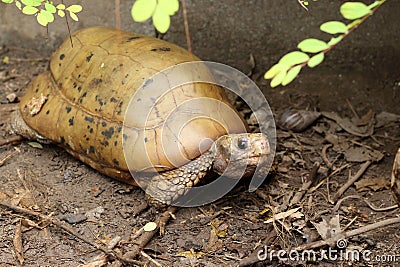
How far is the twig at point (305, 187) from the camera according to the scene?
11.4ft

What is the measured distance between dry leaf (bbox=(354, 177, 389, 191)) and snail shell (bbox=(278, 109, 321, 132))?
0.65 metres

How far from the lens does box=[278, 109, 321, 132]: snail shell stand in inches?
163

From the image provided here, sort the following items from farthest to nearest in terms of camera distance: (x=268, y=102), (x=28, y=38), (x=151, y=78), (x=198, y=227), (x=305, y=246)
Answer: (x=28, y=38)
(x=268, y=102)
(x=151, y=78)
(x=198, y=227)
(x=305, y=246)

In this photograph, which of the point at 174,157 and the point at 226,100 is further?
the point at 226,100

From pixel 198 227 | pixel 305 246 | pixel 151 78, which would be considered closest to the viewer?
pixel 305 246

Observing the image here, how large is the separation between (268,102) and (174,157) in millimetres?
1281

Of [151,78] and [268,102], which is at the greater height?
[151,78]

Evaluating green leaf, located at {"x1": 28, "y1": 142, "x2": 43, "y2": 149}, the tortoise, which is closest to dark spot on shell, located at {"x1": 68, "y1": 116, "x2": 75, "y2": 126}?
the tortoise

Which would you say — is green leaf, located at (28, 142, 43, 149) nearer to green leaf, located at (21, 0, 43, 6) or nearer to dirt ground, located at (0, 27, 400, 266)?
dirt ground, located at (0, 27, 400, 266)

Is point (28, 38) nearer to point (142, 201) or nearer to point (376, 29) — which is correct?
point (142, 201)

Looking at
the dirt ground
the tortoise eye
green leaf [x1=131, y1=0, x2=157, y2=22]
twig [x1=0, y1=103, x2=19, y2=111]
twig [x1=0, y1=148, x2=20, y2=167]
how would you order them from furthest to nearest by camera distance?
twig [x1=0, y1=103, x2=19, y2=111], twig [x1=0, y1=148, x2=20, y2=167], the tortoise eye, the dirt ground, green leaf [x1=131, y1=0, x2=157, y2=22]

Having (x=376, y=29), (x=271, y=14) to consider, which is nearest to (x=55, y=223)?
(x=271, y=14)

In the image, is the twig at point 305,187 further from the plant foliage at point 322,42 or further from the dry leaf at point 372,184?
the plant foliage at point 322,42

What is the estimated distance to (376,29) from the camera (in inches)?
173
